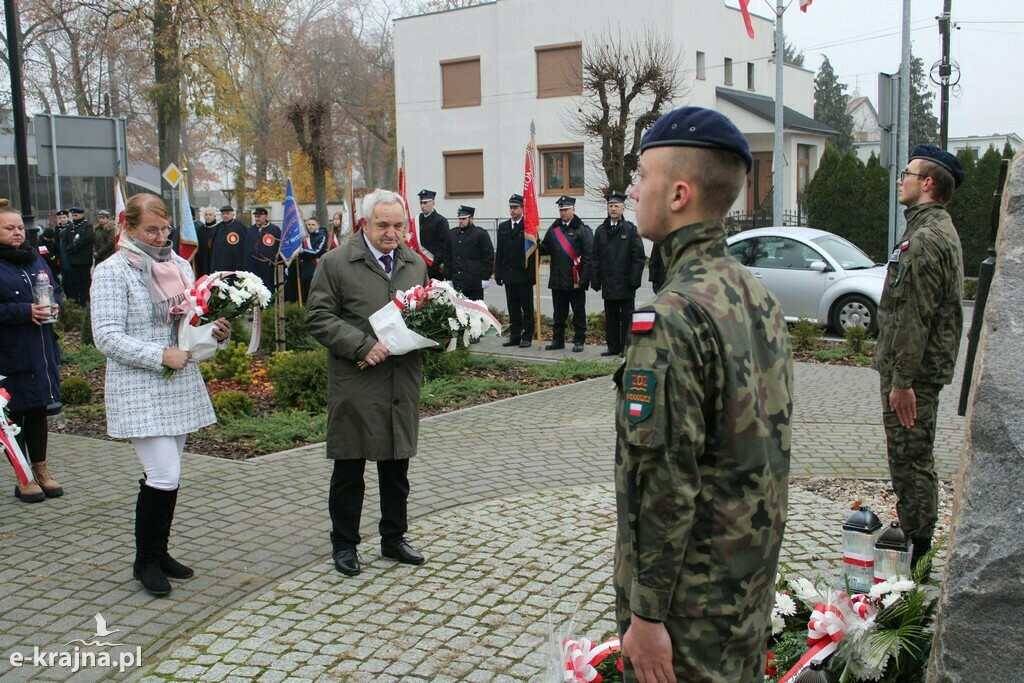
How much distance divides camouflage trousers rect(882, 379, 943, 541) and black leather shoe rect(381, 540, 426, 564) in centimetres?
254

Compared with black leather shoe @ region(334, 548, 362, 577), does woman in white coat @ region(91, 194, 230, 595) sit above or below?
above

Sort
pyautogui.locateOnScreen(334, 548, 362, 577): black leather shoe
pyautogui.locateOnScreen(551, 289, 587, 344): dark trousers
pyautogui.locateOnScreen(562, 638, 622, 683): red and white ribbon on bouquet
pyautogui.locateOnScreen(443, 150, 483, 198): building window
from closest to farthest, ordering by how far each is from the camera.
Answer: pyautogui.locateOnScreen(562, 638, 622, 683): red and white ribbon on bouquet, pyautogui.locateOnScreen(334, 548, 362, 577): black leather shoe, pyautogui.locateOnScreen(551, 289, 587, 344): dark trousers, pyautogui.locateOnScreen(443, 150, 483, 198): building window

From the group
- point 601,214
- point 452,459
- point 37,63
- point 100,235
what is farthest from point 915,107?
point 452,459

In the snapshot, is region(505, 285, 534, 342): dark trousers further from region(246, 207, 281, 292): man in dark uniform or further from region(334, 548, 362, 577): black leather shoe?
region(334, 548, 362, 577): black leather shoe

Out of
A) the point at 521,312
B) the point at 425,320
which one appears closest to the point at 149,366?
the point at 425,320

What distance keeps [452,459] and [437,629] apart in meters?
3.30

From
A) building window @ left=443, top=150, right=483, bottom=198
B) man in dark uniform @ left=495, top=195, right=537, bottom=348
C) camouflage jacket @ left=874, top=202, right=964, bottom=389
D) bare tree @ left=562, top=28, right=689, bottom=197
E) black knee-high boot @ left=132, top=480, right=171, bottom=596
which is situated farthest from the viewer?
building window @ left=443, top=150, right=483, bottom=198

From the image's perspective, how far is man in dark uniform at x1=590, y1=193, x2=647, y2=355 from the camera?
13.5 metres

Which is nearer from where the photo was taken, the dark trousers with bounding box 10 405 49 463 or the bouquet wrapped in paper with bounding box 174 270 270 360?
the bouquet wrapped in paper with bounding box 174 270 270 360

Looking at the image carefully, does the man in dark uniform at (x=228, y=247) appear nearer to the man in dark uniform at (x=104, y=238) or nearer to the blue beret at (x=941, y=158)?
the man in dark uniform at (x=104, y=238)

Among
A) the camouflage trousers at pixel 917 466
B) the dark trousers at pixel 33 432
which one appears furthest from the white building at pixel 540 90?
the camouflage trousers at pixel 917 466

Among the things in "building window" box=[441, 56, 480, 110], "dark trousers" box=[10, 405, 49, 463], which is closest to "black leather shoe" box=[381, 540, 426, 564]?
"dark trousers" box=[10, 405, 49, 463]

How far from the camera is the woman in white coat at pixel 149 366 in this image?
4789 millimetres

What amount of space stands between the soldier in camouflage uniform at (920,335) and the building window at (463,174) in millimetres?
35861
